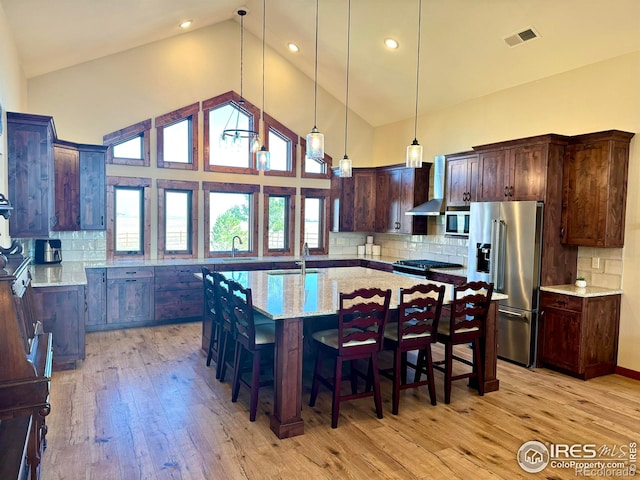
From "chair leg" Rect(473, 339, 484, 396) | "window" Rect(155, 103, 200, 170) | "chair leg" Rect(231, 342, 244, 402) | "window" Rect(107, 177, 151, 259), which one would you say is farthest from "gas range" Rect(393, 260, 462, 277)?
"window" Rect(107, 177, 151, 259)

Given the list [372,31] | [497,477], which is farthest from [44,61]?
[497,477]

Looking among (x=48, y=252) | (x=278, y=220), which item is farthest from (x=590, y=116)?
(x=48, y=252)

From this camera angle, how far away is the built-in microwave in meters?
5.89

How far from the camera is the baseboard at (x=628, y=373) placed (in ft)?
14.5

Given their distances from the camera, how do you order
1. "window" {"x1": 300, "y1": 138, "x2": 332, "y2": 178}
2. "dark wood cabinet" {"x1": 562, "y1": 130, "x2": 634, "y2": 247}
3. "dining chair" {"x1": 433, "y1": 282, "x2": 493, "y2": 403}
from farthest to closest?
"window" {"x1": 300, "y1": 138, "x2": 332, "y2": 178}, "dark wood cabinet" {"x1": 562, "y1": 130, "x2": 634, "y2": 247}, "dining chair" {"x1": 433, "y1": 282, "x2": 493, "y2": 403}

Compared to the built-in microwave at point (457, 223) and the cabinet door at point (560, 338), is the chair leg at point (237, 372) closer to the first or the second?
the cabinet door at point (560, 338)

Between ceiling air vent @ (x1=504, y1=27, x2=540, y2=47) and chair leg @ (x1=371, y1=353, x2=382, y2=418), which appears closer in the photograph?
chair leg @ (x1=371, y1=353, x2=382, y2=418)

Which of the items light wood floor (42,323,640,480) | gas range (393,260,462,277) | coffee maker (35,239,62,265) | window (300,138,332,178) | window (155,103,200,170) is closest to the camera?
light wood floor (42,323,640,480)

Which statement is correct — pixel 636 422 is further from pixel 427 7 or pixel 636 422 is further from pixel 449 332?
pixel 427 7

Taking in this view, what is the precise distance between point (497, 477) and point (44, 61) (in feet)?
20.2

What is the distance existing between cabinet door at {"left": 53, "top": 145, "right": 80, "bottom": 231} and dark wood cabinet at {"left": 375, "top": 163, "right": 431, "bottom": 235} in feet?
15.0

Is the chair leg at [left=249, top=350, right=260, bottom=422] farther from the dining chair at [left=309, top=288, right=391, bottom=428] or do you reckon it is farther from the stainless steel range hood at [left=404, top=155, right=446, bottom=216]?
the stainless steel range hood at [left=404, top=155, right=446, bottom=216]

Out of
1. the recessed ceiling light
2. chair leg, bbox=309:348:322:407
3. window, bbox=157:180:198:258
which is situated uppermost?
the recessed ceiling light

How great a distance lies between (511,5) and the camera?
4398mm
